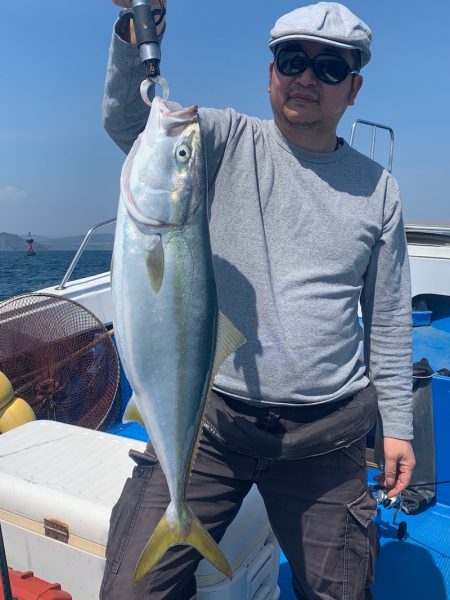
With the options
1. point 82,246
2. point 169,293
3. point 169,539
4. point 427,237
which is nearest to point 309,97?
point 169,293

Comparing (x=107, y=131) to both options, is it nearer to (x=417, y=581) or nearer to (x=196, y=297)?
(x=196, y=297)

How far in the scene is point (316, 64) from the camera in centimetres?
217

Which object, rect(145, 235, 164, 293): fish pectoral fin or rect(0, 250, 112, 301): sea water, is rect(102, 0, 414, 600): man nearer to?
rect(145, 235, 164, 293): fish pectoral fin

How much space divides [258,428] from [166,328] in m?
0.66

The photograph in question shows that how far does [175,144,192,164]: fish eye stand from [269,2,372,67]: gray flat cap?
0.77 metres

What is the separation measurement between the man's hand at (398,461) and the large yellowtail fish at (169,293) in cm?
110

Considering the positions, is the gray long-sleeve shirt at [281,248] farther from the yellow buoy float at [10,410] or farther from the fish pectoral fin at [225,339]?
the yellow buoy float at [10,410]

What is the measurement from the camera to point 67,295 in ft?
17.8

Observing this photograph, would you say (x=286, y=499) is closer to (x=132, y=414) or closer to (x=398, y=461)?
(x=398, y=461)

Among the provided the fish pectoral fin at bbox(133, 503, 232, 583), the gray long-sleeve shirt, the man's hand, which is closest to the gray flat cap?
the gray long-sleeve shirt

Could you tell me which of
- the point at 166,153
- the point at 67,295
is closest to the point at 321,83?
the point at 166,153

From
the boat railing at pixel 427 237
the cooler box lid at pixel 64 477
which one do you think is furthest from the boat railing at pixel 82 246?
the boat railing at pixel 427 237

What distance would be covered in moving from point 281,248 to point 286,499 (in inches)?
42.4

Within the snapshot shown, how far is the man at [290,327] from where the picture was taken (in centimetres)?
214
